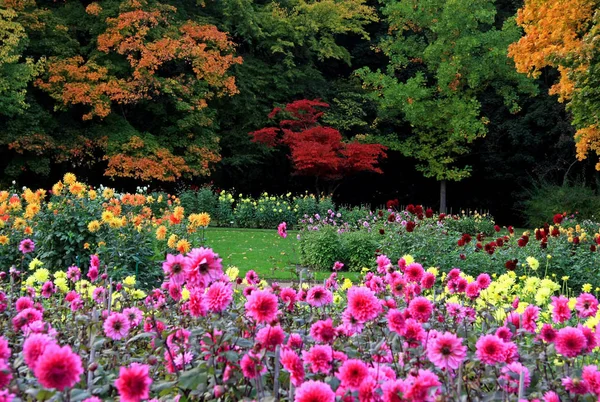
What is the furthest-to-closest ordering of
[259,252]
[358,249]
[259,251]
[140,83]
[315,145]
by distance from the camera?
[315,145]
[140,83]
[259,251]
[259,252]
[358,249]

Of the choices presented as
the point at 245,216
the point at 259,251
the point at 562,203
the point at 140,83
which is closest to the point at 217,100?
the point at 140,83

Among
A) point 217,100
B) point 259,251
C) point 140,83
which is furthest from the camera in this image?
point 217,100

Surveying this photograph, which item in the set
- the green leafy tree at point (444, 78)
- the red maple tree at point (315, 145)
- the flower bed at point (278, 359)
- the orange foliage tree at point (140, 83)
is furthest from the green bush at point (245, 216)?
the flower bed at point (278, 359)

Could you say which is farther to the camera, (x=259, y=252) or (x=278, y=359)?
(x=259, y=252)

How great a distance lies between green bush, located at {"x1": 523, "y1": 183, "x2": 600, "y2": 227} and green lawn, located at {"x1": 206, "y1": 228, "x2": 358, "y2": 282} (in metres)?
8.46

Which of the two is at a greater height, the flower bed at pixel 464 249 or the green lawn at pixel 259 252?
the flower bed at pixel 464 249

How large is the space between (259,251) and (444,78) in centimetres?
1142

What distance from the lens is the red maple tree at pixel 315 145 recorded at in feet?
56.7

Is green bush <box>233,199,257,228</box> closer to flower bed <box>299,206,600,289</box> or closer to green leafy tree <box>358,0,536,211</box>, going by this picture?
green leafy tree <box>358,0,536,211</box>

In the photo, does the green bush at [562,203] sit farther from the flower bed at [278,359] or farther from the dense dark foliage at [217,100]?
the flower bed at [278,359]

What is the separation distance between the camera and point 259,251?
10.6m

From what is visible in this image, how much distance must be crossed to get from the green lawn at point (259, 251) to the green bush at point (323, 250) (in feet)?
1.09

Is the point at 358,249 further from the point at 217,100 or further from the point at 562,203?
the point at 217,100

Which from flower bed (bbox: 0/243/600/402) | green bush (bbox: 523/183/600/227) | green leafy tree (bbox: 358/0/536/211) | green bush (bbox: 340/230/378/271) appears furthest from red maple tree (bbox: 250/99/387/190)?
flower bed (bbox: 0/243/600/402)
